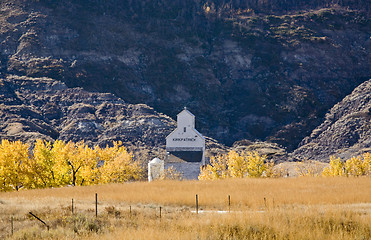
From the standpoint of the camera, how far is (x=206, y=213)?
30266mm

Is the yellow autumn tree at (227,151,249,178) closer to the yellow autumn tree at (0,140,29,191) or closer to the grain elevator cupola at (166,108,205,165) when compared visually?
the grain elevator cupola at (166,108,205,165)

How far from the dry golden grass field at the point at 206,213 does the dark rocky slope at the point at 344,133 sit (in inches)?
4354

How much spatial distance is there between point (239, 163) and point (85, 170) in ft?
79.1

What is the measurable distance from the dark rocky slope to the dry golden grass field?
11060 cm

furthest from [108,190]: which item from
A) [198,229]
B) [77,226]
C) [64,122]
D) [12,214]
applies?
[64,122]

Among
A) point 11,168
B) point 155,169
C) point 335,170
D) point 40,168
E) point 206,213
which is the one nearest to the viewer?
point 206,213

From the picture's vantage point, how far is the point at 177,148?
356 feet

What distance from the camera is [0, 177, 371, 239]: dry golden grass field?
24.2 m

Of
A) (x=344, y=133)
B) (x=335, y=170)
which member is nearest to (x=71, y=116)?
(x=344, y=133)

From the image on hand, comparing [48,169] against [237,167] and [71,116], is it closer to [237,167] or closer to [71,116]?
[237,167]

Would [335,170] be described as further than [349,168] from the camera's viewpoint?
No

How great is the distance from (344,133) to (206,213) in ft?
→ 480

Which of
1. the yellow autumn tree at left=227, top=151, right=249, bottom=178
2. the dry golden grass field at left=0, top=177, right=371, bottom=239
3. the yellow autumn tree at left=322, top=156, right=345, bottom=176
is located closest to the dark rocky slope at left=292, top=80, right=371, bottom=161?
the yellow autumn tree at left=322, top=156, right=345, bottom=176

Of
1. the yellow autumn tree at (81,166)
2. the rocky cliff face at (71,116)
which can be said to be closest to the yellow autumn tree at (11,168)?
the yellow autumn tree at (81,166)
